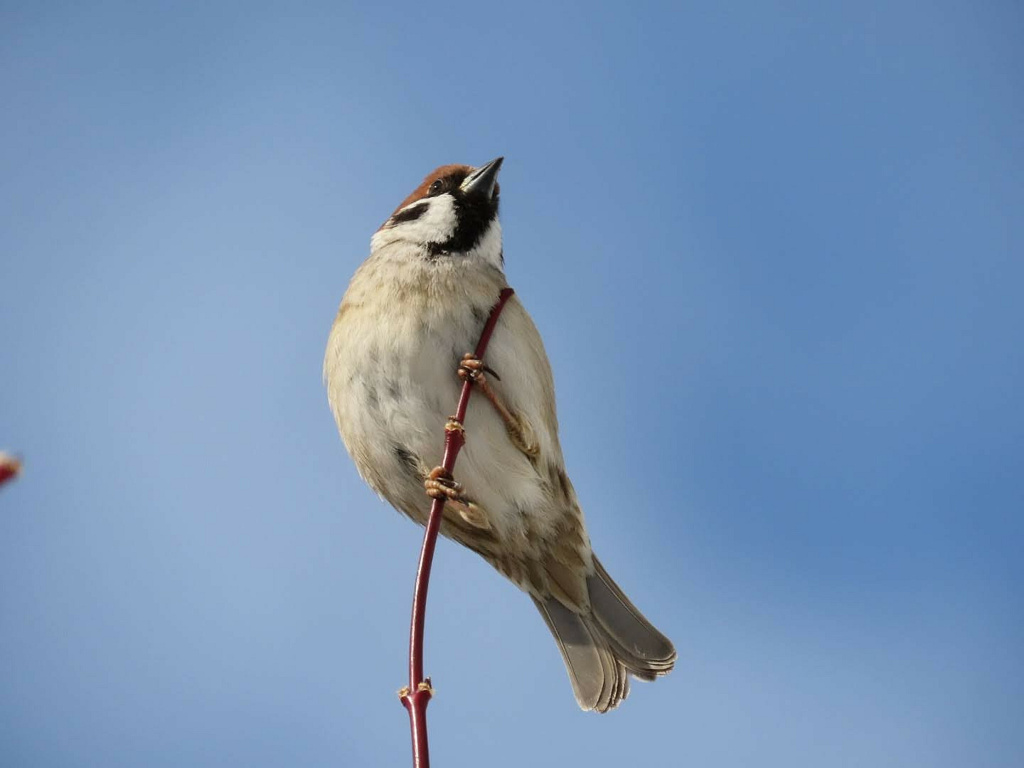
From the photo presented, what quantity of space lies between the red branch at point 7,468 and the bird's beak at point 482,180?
4.13 m

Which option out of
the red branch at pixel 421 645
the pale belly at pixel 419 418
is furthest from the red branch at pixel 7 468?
the pale belly at pixel 419 418

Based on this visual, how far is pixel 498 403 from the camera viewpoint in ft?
12.7

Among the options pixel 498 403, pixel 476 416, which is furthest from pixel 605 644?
pixel 498 403

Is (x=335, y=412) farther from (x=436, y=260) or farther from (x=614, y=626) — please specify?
(x=614, y=626)

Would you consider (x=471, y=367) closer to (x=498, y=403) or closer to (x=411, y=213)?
(x=498, y=403)

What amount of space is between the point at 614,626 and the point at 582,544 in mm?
423

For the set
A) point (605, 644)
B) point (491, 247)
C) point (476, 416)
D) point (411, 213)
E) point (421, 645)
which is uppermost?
point (411, 213)

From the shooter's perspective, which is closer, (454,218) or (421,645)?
(421,645)

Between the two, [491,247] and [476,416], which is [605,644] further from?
[491,247]

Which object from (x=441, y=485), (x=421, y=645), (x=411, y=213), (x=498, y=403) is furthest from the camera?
(x=411, y=213)

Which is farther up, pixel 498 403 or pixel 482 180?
pixel 482 180

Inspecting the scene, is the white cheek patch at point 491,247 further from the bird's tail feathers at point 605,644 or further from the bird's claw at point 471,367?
the bird's tail feathers at point 605,644

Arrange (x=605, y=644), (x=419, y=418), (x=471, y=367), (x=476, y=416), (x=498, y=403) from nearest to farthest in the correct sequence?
1. (x=471, y=367)
2. (x=498, y=403)
3. (x=419, y=418)
4. (x=476, y=416)
5. (x=605, y=644)

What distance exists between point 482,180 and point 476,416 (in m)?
1.27
